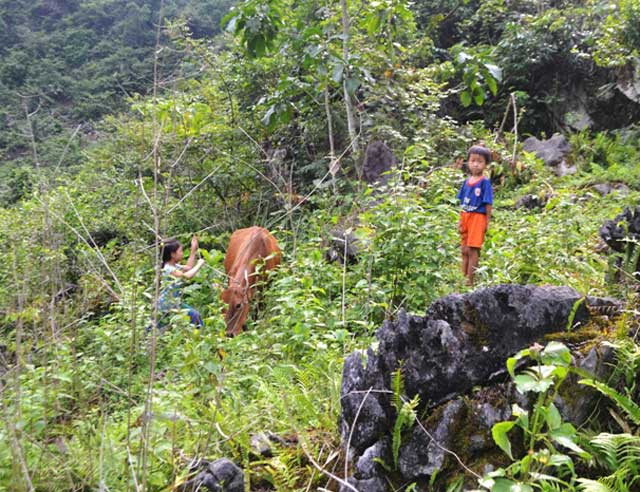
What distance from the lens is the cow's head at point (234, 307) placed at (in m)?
4.95

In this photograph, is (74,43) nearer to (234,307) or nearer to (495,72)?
Answer: (234,307)

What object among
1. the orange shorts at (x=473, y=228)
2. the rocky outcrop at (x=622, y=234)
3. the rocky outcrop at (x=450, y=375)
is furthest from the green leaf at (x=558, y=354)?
the orange shorts at (x=473, y=228)

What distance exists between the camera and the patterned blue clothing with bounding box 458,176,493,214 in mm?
4879

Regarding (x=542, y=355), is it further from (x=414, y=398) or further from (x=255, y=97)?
(x=255, y=97)

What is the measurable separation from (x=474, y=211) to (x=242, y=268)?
8.10ft

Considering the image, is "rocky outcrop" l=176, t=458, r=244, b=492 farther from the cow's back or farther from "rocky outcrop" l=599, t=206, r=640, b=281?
the cow's back

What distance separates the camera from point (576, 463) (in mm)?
1797

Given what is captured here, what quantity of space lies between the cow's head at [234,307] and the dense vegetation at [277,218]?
0.12 m

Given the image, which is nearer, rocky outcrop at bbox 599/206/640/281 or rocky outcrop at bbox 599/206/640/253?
rocky outcrop at bbox 599/206/640/281

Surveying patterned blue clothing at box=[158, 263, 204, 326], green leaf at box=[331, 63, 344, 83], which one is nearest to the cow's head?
patterned blue clothing at box=[158, 263, 204, 326]

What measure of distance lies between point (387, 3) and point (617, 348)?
5.28 m

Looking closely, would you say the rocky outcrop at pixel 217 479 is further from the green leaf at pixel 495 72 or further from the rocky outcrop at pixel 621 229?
the green leaf at pixel 495 72

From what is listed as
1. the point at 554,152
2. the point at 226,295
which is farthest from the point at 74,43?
the point at 226,295

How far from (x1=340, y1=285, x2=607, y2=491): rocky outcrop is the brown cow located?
2.31m
